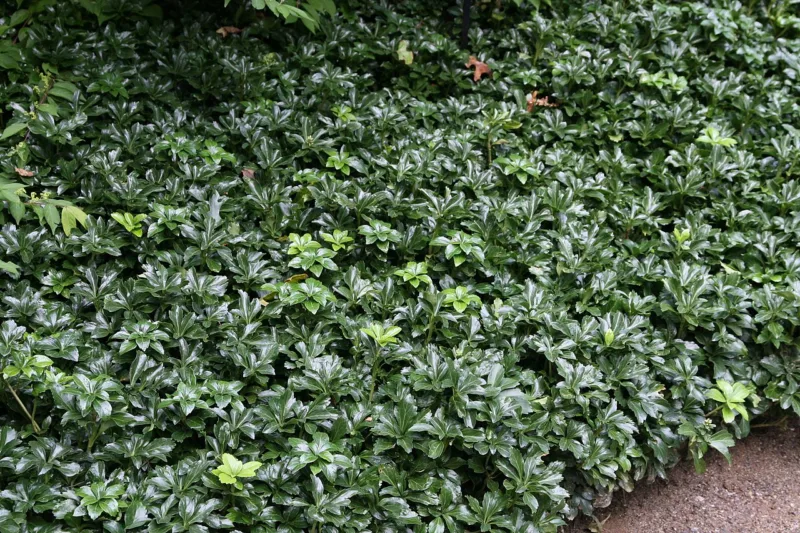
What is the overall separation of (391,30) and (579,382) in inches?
104

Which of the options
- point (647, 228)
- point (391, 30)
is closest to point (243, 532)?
point (647, 228)

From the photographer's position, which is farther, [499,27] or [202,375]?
[499,27]

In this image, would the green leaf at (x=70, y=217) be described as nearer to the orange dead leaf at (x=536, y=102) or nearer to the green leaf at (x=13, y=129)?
the green leaf at (x=13, y=129)

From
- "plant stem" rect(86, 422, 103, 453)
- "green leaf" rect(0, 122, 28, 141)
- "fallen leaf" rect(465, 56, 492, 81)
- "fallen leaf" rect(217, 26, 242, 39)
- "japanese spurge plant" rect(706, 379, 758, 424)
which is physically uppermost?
"fallen leaf" rect(217, 26, 242, 39)

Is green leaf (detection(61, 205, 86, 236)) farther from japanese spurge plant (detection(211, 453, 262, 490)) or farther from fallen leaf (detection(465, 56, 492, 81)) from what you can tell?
fallen leaf (detection(465, 56, 492, 81))

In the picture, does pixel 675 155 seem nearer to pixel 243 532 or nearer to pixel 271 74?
pixel 271 74

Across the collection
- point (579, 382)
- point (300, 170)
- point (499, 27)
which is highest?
point (499, 27)

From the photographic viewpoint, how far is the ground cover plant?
114 inches

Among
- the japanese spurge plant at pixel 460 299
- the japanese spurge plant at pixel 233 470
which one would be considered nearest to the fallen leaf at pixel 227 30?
the japanese spurge plant at pixel 460 299

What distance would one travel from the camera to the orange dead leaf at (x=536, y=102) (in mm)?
4750

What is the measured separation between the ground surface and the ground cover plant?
20 centimetres

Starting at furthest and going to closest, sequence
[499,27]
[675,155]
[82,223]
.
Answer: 1. [499,27]
2. [675,155]
3. [82,223]

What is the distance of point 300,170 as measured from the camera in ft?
13.5

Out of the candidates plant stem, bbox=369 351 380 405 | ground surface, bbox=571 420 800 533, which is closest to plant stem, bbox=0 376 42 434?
plant stem, bbox=369 351 380 405
